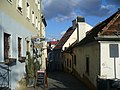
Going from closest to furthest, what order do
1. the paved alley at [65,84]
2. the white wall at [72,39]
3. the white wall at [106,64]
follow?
the white wall at [106,64] < the paved alley at [65,84] < the white wall at [72,39]

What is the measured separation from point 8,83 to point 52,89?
5388 mm

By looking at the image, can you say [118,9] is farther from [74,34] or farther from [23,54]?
[74,34]

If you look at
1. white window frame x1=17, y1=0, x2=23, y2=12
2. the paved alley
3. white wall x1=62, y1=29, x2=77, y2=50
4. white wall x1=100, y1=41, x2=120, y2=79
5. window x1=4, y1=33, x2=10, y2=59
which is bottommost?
the paved alley

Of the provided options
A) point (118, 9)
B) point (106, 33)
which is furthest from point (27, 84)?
point (118, 9)

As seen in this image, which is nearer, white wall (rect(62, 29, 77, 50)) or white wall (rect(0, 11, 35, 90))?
white wall (rect(0, 11, 35, 90))

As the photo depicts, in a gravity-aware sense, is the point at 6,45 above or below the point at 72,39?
below

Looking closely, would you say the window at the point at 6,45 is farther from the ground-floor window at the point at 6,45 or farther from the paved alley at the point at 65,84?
the paved alley at the point at 65,84

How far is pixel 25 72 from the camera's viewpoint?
18.7 meters

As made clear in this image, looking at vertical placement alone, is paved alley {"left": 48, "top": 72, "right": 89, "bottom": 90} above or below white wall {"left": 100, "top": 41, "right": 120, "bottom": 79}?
below

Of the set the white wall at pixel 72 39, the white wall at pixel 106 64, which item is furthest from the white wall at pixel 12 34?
the white wall at pixel 72 39

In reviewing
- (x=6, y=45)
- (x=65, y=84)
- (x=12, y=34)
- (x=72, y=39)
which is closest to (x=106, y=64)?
(x=12, y=34)

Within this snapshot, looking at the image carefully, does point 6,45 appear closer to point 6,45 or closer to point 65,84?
point 6,45

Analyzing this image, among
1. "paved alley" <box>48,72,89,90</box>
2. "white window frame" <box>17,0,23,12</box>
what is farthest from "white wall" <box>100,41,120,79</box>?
"white window frame" <box>17,0,23,12</box>

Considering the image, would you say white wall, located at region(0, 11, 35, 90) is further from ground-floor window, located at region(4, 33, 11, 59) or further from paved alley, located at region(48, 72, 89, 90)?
paved alley, located at region(48, 72, 89, 90)
